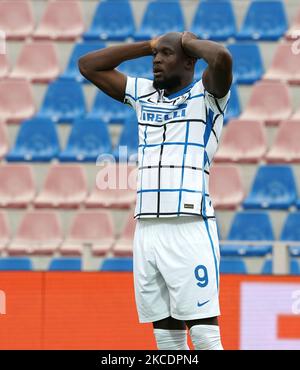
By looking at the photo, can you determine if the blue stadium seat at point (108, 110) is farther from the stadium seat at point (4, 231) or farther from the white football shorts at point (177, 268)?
the white football shorts at point (177, 268)

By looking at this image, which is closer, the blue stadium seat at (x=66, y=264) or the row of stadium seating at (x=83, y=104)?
the blue stadium seat at (x=66, y=264)

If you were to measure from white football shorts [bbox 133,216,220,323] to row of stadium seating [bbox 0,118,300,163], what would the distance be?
541cm

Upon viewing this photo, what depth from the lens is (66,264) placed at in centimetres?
857

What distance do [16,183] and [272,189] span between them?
2.62m

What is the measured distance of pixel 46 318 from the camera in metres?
6.17

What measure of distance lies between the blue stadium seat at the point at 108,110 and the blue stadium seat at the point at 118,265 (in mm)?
2283

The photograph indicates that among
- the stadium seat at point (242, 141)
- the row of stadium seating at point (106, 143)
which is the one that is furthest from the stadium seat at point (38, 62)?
the stadium seat at point (242, 141)

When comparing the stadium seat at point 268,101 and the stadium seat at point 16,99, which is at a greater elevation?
the stadium seat at point 16,99

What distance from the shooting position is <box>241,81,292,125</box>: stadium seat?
10.0m

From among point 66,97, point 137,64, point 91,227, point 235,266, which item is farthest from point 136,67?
point 235,266

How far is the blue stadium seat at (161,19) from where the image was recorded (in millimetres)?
10625
